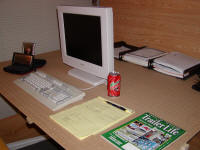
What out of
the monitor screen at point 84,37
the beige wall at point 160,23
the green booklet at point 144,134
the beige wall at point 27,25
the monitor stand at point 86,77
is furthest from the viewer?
the beige wall at point 27,25

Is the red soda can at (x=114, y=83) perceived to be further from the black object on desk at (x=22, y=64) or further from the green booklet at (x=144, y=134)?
the black object on desk at (x=22, y=64)

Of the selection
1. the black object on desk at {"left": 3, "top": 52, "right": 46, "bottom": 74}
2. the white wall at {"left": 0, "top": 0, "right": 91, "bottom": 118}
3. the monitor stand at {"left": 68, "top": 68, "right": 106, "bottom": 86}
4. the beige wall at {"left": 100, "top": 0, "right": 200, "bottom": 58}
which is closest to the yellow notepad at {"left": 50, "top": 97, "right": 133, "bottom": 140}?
the monitor stand at {"left": 68, "top": 68, "right": 106, "bottom": 86}

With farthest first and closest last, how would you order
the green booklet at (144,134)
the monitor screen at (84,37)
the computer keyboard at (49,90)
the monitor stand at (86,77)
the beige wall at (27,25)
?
the beige wall at (27,25)
the monitor stand at (86,77)
the monitor screen at (84,37)
the computer keyboard at (49,90)
the green booklet at (144,134)

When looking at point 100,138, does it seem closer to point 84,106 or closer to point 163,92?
point 84,106

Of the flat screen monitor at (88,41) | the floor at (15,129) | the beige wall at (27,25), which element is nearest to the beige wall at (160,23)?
the beige wall at (27,25)

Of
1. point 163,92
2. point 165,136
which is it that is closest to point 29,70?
point 163,92

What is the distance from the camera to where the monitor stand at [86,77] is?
1.31m

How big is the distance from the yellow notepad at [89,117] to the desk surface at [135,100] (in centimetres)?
2

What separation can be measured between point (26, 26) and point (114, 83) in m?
1.00

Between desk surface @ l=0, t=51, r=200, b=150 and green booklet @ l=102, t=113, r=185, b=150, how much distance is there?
3 centimetres

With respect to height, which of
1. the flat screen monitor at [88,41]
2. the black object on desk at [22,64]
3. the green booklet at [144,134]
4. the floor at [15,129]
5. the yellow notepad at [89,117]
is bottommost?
the floor at [15,129]

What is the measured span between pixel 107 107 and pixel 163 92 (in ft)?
1.20

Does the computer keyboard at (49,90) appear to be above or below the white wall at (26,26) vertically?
below

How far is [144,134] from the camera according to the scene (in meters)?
0.86
